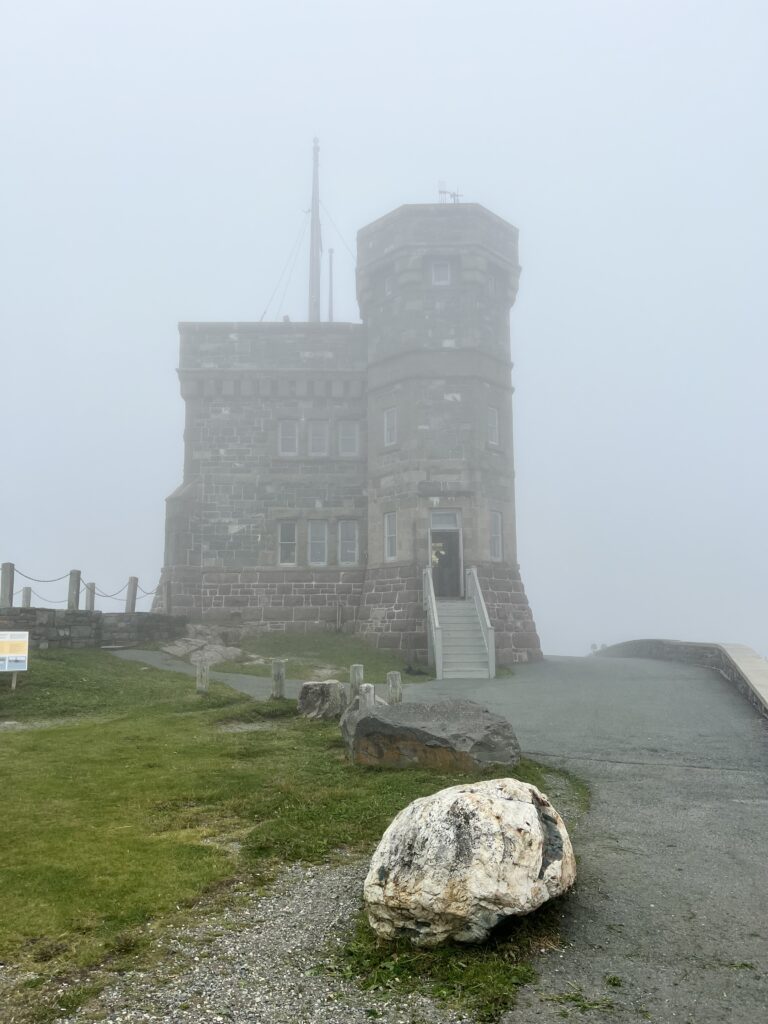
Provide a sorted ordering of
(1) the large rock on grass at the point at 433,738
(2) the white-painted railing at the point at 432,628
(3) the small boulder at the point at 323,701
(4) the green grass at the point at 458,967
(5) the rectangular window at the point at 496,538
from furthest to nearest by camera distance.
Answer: (5) the rectangular window at the point at 496,538 < (2) the white-painted railing at the point at 432,628 < (3) the small boulder at the point at 323,701 < (1) the large rock on grass at the point at 433,738 < (4) the green grass at the point at 458,967

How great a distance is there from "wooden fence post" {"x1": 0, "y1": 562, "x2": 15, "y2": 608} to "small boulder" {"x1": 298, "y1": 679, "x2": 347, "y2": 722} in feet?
34.7

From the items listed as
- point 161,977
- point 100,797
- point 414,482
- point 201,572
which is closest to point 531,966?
point 161,977

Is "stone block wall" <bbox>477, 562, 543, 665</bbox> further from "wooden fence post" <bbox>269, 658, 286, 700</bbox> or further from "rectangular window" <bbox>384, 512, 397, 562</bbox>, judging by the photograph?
"wooden fence post" <bbox>269, 658, 286, 700</bbox>

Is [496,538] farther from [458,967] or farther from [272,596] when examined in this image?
[458,967]

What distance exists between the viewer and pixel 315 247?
41812 mm

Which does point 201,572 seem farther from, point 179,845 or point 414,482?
point 179,845

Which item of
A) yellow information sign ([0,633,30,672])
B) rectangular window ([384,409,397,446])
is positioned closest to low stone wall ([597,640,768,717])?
rectangular window ([384,409,397,446])

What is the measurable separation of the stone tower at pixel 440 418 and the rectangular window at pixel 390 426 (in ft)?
0.13

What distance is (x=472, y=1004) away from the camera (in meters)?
4.27

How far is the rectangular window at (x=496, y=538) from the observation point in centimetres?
2642

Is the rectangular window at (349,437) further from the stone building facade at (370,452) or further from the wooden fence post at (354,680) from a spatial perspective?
the wooden fence post at (354,680)

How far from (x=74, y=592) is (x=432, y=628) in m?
10.2

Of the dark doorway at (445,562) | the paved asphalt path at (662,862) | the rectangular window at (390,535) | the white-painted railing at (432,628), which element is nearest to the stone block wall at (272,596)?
the rectangular window at (390,535)

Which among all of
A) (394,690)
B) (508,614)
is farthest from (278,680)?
(508,614)
